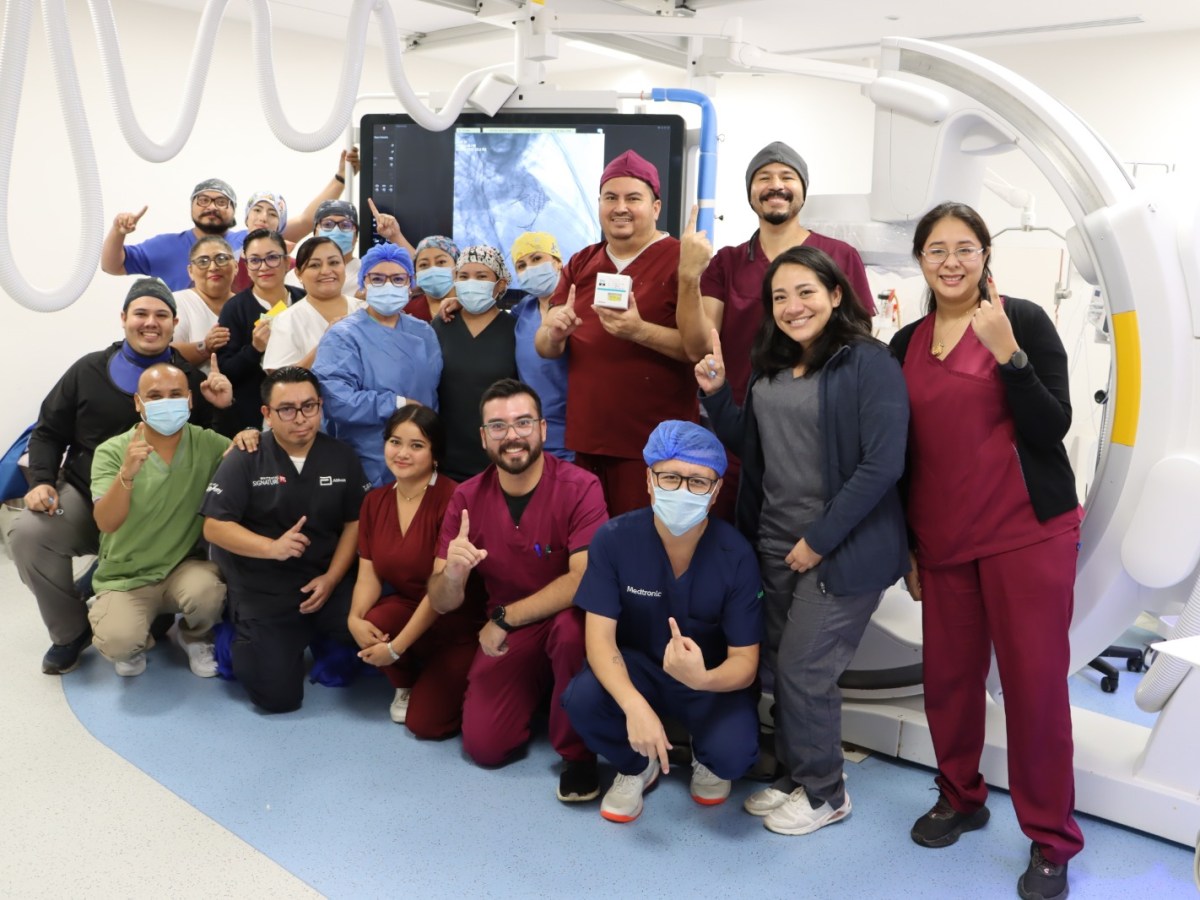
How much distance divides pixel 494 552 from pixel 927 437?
1.21 m

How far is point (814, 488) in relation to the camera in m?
2.36

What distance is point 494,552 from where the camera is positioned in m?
2.76

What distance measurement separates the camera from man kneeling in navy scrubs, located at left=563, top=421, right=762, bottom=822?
2379mm

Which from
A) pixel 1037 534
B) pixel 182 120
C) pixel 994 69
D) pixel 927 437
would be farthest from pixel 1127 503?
pixel 182 120

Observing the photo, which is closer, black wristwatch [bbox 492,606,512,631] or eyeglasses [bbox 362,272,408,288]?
black wristwatch [bbox 492,606,512,631]

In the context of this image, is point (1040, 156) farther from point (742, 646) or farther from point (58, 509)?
point (58, 509)

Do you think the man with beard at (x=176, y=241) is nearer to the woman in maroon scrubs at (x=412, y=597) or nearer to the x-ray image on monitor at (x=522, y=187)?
the x-ray image on monitor at (x=522, y=187)

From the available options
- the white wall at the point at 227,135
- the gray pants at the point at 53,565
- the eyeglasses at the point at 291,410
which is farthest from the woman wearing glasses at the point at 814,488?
the white wall at the point at 227,135

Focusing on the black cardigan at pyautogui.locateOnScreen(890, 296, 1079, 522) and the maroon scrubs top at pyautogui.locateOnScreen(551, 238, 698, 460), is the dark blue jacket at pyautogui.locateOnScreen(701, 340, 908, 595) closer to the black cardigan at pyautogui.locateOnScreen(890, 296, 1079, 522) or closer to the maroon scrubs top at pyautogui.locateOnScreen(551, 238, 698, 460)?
the black cardigan at pyautogui.locateOnScreen(890, 296, 1079, 522)

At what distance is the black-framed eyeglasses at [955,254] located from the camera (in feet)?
7.18

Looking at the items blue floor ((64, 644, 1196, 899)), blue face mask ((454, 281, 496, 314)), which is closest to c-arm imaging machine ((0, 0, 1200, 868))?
blue floor ((64, 644, 1196, 899))

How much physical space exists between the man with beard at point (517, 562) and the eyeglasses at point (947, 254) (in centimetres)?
107

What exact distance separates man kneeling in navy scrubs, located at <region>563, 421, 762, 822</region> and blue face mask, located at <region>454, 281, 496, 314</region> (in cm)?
94

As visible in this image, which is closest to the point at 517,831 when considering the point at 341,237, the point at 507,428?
the point at 507,428
